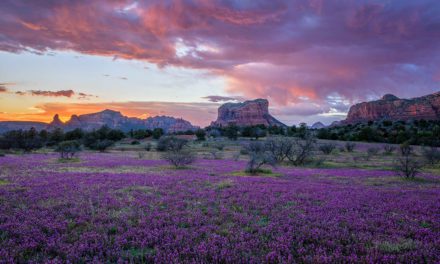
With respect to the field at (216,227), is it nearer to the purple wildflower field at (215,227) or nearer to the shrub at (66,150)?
the purple wildflower field at (215,227)

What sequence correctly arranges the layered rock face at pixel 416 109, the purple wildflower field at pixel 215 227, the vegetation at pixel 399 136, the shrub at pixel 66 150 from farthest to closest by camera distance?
the layered rock face at pixel 416 109 < the vegetation at pixel 399 136 < the shrub at pixel 66 150 < the purple wildflower field at pixel 215 227

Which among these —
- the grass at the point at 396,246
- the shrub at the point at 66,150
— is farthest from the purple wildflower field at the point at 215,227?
the shrub at the point at 66,150

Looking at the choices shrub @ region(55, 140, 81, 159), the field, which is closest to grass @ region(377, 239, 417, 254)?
the field

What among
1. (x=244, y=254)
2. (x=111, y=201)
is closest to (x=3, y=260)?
(x=244, y=254)

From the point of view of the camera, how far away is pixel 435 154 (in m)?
42.0

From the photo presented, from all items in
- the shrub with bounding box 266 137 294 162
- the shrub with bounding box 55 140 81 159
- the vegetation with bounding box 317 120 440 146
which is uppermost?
the vegetation with bounding box 317 120 440 146

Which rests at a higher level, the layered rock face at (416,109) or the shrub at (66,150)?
the layered rock face at (416,109)

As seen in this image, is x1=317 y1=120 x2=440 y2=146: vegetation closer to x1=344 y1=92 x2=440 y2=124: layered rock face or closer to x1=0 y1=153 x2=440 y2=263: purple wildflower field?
x1=344 y1=92 x2=440 y2=124: layered rock face

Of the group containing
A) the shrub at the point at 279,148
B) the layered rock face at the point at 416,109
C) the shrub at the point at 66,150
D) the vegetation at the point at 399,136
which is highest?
the layered rock face at the point at 416,109

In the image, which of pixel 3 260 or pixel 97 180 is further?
pixel 97 180

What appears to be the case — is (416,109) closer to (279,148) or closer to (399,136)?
(399,136)

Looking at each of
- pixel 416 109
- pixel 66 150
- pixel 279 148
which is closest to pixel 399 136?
pixel 279 148

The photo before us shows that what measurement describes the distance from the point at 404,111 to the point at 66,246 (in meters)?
185

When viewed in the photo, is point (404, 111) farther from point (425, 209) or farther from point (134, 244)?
point (134, 244)
